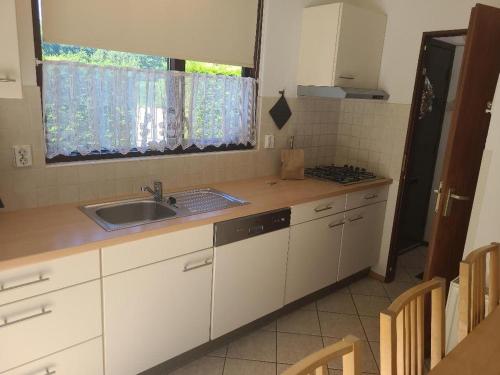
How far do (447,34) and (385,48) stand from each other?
46 centimetres

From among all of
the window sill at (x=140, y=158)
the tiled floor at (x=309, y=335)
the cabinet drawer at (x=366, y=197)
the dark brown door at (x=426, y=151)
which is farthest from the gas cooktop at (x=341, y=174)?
the tiled floor at (x=309, y=335)

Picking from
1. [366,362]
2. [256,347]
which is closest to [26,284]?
[256,347]

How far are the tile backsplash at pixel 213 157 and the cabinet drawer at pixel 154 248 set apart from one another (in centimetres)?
60

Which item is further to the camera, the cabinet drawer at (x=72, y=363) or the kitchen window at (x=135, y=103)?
the kitchen window at (x=135, y=103)

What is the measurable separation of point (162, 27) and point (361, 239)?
2.11m

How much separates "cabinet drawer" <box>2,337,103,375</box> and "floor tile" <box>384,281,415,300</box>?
2.26m

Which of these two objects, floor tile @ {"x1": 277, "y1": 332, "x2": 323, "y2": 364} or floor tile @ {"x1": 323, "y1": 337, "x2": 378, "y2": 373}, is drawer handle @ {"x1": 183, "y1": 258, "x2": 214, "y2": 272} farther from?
floor tile @ {"x1": 323, "y1": 337, "x2": 378, "y2": 373}

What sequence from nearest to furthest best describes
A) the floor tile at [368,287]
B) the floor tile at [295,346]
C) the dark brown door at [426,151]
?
1. the floor tile at [295,346]
2. the floor tile at [368,287]
3. the dark brown door at [426,151]

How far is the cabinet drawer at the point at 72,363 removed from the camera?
160cm

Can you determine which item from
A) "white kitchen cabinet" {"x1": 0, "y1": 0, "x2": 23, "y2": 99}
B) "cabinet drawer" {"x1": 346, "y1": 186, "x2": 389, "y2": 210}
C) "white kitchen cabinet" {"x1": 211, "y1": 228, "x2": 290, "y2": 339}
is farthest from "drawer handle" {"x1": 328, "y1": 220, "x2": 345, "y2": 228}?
"white kitchen cabinet" {"x1": 0, "y1": 0, "x2": 23, "y2": 99}

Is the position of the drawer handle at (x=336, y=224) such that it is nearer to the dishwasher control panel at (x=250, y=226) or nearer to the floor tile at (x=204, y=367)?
the dishwasher control panel at (x=250, y=226)

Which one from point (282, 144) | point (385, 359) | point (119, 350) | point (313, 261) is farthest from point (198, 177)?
point (385, 359)

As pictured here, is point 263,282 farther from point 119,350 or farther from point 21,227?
point 21,227

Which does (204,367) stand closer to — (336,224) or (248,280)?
(248,280)
